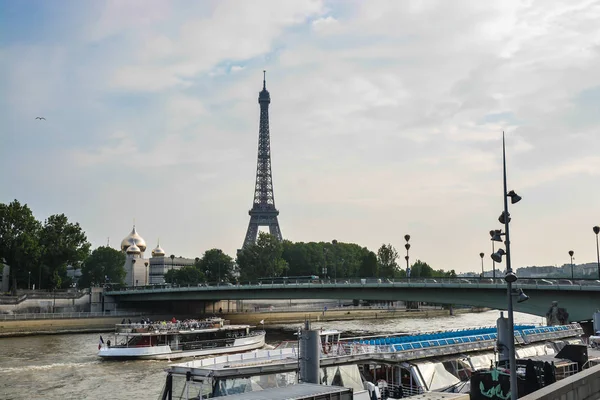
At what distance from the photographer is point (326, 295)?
229 ft

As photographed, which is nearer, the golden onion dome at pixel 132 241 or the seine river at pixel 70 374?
the seine river at pixel 70 374

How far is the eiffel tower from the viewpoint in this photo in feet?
566

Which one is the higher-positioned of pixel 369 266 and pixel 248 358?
pixel 369 266

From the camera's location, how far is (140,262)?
15825 centimetres

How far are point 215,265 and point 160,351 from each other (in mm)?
82896

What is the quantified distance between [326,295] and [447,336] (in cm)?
3907

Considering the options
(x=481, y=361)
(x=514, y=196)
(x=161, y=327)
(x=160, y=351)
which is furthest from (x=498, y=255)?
(x=161, y=327)

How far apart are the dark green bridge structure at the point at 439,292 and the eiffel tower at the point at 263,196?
272 feet

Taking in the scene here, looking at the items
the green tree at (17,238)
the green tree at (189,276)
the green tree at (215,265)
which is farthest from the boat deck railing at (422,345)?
the green tree at (215,265)

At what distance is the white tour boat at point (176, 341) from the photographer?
52000mm

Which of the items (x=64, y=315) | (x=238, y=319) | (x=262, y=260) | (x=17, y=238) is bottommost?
(x=238, y=319)

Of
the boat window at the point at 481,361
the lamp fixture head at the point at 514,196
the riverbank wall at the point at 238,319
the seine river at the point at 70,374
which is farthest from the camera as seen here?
the riverbank wall at the point at 238,319

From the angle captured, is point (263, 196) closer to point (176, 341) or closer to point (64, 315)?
point (64, 315)

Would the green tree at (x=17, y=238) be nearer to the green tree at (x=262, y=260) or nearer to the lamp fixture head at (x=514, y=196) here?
the green tree at (x=262, y=260)
